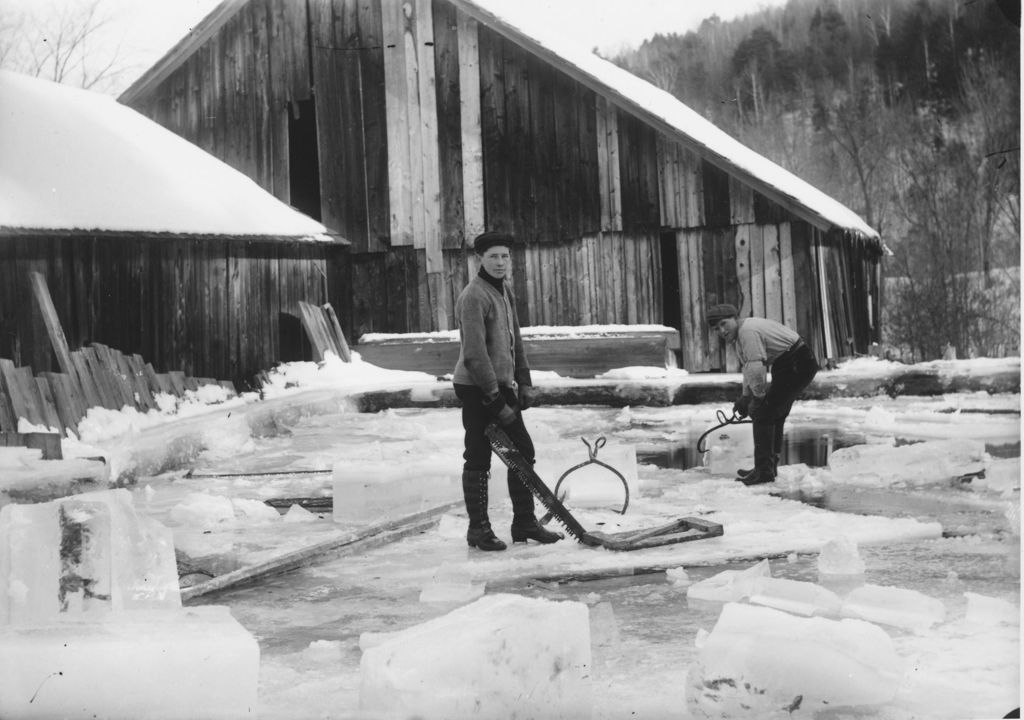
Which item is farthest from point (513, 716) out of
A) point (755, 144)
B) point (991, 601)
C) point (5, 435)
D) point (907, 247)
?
point (755, 144)

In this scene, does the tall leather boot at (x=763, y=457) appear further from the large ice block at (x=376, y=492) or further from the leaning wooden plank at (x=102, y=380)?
the leaning wooden plank at (x=102, y=380)

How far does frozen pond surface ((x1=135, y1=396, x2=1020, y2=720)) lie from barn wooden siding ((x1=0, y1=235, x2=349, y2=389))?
2.91m

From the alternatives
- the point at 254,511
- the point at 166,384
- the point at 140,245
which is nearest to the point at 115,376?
the point at 166,384

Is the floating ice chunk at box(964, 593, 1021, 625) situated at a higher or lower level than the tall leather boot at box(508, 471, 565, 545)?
lower

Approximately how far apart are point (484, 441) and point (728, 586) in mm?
1793

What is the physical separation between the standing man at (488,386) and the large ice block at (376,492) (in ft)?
3.23

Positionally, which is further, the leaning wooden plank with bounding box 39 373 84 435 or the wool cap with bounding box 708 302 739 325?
the leaning wooden plank with bounding box 39 373 84 435

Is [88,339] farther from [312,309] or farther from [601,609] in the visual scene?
[601,609]

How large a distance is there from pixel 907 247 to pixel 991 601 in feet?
56.6

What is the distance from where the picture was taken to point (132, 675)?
3.42 meters

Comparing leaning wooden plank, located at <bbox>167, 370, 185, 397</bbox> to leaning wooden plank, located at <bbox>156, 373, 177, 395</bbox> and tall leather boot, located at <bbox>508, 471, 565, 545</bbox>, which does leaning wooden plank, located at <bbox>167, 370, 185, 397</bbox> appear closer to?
leaning wooden plank, located at <bbox>156, 373, 177, 395</bbox>

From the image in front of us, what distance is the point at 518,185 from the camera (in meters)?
17.1

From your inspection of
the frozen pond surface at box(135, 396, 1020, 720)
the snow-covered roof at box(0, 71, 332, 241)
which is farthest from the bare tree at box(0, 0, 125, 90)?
the frozen pond surface at box(135, 396, 1020, 720)

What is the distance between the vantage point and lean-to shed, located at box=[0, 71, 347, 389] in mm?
11648
